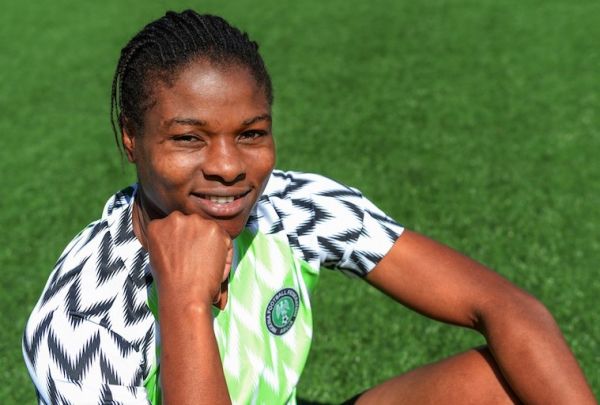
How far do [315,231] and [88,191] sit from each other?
360cm

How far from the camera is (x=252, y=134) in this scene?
2.13 meters

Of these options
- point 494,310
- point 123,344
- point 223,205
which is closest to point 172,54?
point 223,205

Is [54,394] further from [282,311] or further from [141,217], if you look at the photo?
[282,311]

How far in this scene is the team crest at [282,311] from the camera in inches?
93.1

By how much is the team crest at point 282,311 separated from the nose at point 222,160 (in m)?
0.44

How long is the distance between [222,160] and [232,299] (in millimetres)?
424

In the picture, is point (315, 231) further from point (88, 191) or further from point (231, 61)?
point (88, 191)

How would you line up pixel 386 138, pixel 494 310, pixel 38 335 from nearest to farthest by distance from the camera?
pixel 38 335, pixel 494 310, pixel 386 138

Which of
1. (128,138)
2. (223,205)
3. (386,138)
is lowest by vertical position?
(386,138)

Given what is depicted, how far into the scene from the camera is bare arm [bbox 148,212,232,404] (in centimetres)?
195

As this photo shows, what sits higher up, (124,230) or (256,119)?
(256,119)

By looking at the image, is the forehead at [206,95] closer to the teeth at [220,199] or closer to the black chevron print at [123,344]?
the teeth at [220,199]

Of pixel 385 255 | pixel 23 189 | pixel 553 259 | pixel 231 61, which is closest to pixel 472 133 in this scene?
pixel 553 259

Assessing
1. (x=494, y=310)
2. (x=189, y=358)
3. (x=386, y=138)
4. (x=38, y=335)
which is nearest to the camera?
(x=189, y=358)
